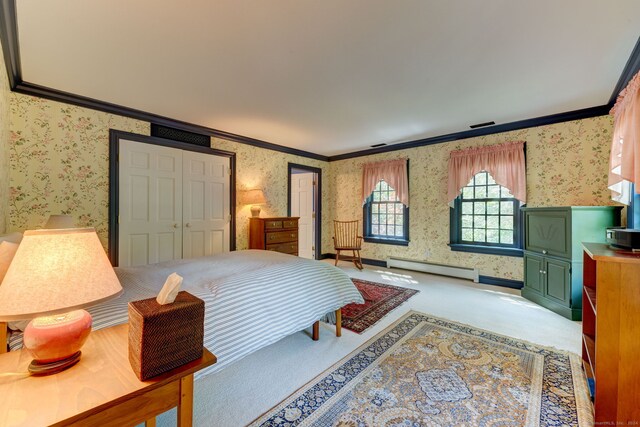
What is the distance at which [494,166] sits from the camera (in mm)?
3980

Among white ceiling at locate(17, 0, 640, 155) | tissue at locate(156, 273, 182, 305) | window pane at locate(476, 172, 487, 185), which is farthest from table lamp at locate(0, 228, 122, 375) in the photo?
window pane at locate(476, 172, 487, 185)

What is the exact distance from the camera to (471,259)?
4.30 metres

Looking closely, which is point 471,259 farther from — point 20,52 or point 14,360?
point 20,52

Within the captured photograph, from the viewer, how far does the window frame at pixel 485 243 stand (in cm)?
389

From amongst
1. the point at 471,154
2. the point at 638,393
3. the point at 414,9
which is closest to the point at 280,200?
the point at 471,154

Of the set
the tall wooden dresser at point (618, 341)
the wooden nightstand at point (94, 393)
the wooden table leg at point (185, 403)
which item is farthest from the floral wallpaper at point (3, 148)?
the tall wooden dresser at point (618, 341)

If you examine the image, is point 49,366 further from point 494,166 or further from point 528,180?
point 528,180

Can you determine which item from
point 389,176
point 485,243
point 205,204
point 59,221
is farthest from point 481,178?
point 59,221

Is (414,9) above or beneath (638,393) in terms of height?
above

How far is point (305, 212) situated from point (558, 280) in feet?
14.0

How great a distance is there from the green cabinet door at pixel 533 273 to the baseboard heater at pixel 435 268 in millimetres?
732

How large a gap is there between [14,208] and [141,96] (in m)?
1.65

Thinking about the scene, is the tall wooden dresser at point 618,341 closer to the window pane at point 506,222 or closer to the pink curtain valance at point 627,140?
the pink curtain valance at point 627,140

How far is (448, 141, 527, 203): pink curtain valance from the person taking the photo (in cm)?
378
